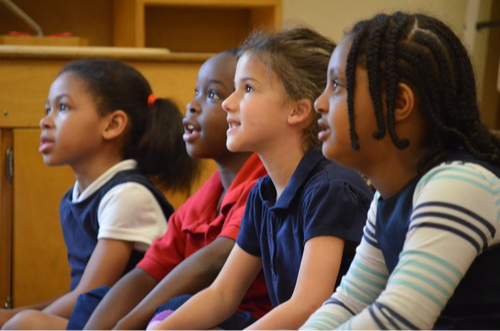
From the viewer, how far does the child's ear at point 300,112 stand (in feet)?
4.18

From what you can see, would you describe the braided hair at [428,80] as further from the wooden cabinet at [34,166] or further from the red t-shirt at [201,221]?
the wooden cabinet at [34,166]

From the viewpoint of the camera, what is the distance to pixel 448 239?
31.8 inches

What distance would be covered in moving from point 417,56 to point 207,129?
71 cm

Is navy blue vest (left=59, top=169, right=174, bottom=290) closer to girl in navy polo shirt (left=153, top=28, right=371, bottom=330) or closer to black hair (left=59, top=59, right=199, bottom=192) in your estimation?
black hair (left=59, top=59, right=199, bottom=192)

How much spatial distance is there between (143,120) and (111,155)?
12 cm

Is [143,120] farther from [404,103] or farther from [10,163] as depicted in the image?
[404,103]

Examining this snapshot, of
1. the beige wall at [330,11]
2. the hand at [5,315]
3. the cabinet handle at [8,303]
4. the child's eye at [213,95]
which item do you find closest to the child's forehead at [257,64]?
the child's eye at [213,95]

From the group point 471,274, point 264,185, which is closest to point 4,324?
point 264,185

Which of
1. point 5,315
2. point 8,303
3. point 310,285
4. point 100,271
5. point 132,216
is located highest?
point 310,285

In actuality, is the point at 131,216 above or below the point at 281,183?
below

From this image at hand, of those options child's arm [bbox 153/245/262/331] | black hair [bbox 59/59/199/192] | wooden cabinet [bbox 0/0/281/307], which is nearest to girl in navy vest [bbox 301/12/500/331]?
child's arm [bbox 153/245/262/331]

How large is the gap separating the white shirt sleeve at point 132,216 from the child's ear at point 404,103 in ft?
3.22

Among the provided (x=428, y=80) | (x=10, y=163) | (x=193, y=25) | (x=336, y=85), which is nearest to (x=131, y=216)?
(x=10, y=163)

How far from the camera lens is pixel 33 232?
2318 mm
